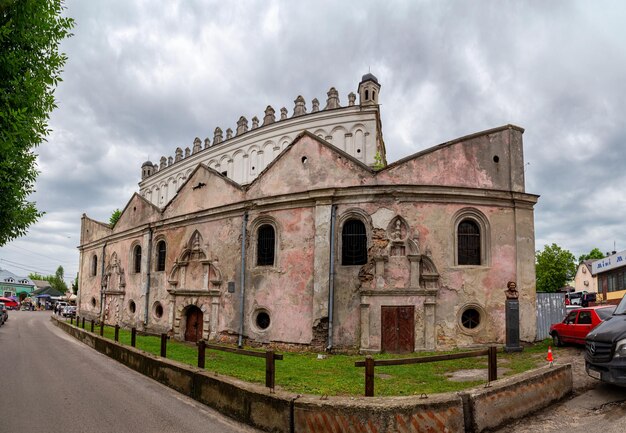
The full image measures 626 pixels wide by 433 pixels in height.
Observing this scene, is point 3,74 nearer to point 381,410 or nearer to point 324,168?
Result: point 381,410

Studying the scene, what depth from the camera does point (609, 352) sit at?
775 cm

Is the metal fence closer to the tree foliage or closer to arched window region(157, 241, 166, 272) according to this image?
arched window region(157, 241, 166, 272)

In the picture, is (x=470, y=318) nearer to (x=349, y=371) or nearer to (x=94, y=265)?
(x=349, y=371)

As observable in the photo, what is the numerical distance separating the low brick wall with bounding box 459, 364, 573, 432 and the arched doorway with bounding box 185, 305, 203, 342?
1466 centimetres

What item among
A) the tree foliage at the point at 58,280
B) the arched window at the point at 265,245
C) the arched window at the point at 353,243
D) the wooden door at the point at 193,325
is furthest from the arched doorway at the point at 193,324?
the tree foliage at the point at 58,280

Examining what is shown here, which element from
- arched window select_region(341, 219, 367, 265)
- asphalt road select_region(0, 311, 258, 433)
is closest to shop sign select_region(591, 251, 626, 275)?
arched window select_region(341, 219, 367, 265)

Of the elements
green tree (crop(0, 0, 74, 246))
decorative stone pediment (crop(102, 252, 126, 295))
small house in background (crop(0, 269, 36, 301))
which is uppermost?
green tree (crop(0, 0, 74, 246))

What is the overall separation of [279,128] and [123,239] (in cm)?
2080

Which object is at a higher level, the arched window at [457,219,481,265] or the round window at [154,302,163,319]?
the arched window at [457,219,481,265]

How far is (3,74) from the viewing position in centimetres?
735

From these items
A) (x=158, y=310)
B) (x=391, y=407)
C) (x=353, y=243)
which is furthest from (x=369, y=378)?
(x=158, y=310)

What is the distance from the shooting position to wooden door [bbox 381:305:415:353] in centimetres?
1423

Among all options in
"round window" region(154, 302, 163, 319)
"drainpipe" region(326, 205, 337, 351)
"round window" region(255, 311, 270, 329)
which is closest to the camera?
"drainpipe" region(326, 205, 337, 351)

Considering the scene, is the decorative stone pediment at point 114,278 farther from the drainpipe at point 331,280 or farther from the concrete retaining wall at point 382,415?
the concrete retaining wall at point 382,415
